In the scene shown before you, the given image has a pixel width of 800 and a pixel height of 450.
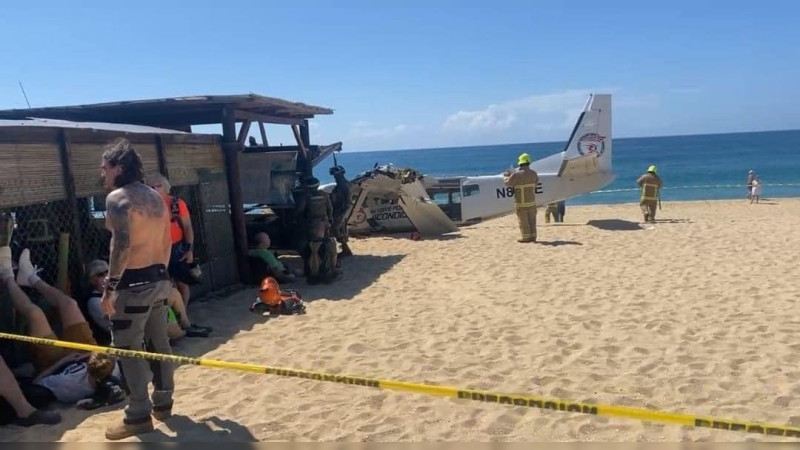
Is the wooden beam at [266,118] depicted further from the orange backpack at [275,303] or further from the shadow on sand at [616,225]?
the shadow on sand at [616,225]

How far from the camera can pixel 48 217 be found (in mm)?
6648

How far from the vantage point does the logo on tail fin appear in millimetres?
20125

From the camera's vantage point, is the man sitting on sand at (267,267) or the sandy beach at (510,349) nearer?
the sandy beach at (510,349)

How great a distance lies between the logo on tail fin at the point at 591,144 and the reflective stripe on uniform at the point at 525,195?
7011 mm

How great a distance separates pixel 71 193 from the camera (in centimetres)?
660

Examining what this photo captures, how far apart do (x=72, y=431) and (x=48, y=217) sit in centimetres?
305

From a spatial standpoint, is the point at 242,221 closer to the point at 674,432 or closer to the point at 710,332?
the point at 710,332

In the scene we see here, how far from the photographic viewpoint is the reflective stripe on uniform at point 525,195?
1380 centimetres

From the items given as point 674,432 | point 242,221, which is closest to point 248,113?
point 242,221

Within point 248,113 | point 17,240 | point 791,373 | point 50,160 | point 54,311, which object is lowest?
point 791,373

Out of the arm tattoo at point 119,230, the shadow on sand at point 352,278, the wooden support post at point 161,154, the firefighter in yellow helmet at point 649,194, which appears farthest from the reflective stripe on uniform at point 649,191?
the arm tattoo at point 119,230

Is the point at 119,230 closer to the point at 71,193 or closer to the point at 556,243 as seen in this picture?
the point at 71,193

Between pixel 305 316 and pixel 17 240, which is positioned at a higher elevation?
pixel 17 240

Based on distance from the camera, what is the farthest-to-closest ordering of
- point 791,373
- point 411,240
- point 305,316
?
point 411,240, point 305,316, point 791,373
